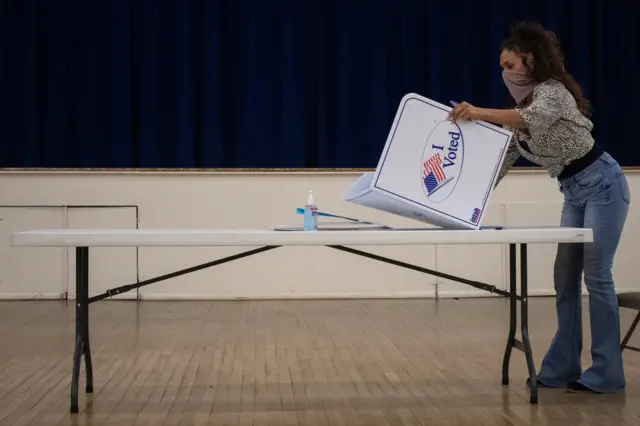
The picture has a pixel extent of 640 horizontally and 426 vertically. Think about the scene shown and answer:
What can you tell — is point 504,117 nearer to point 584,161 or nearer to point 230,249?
point 584,161

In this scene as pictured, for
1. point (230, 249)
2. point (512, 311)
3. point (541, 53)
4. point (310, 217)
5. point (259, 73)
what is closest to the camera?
point (310, 217)

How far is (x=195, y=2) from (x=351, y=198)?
4264 millimetres

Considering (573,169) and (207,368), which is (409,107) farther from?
(207,368)

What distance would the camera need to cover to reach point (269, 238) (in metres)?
2.04

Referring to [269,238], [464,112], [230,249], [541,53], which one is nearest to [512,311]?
[464,112]

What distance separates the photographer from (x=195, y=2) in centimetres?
601

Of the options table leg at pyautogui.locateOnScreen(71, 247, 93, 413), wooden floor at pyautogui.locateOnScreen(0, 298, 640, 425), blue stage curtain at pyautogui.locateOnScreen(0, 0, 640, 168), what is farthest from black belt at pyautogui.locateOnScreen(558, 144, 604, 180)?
blue stage curtain at pyautogui.locateOnScreen(0, 0, 640, 168)

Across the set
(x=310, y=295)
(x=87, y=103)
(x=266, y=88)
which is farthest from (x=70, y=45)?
(x=310, y=295)

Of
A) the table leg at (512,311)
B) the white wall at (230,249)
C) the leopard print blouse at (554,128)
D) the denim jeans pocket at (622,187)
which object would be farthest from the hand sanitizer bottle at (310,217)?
the white wall at (230,249)

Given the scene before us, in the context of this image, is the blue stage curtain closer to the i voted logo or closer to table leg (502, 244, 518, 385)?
table leg (502, 244, 518, 385)

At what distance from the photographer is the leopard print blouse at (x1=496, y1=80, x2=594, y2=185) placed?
230 cm

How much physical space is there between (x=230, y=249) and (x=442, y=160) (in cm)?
333

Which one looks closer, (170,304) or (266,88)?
(170,304)

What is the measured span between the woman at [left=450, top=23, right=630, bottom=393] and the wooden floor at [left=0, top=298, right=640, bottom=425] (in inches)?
7.1
